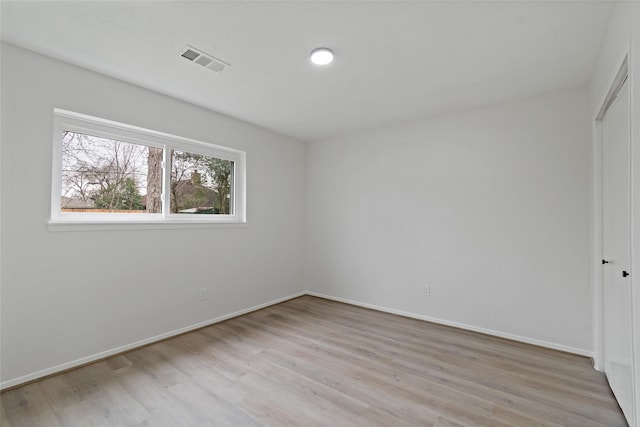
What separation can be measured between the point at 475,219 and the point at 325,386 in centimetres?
232

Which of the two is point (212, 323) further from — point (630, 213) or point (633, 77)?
point (633, 77)

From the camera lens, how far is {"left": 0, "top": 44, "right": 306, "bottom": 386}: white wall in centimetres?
207

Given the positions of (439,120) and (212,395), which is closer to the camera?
(212,395)

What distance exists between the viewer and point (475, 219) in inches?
125

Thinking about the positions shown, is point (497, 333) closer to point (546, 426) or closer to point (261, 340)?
point (546, 426)

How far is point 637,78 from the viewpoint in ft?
4.32

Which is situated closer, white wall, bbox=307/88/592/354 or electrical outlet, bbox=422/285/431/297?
white wall, bbox=307/88/592/354

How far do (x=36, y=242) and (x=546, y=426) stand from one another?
3656mm

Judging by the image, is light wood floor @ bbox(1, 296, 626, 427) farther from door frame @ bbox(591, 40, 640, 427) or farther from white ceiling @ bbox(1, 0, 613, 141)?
white ceiling @ bbox(1, 0, 613, 141)

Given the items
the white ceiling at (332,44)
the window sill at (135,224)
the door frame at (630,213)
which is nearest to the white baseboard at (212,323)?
the door frame at (630,213)

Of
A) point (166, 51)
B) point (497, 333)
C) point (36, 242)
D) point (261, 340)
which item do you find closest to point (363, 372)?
point (261, 340)

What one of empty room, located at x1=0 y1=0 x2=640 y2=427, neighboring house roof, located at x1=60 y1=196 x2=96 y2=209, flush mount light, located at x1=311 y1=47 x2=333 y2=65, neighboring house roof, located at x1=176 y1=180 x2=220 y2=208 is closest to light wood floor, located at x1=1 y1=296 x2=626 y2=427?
empty room, located at x1=0 y1=0 x2=640 y2=427

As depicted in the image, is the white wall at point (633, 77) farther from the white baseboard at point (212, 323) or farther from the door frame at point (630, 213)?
the white baseboard at point (212, 323)

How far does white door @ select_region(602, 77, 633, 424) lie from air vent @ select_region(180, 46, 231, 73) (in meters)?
2.72
